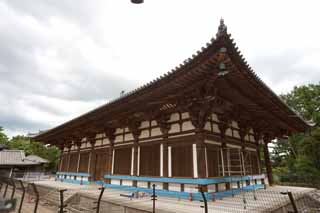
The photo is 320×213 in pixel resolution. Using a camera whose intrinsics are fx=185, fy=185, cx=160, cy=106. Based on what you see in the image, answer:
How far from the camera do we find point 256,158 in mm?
9945

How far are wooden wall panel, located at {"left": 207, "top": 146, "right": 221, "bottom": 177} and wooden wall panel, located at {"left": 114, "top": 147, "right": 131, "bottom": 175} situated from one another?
4092mm

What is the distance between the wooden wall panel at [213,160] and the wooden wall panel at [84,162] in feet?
29.1

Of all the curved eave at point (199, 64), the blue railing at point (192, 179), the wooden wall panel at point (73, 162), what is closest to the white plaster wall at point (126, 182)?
the blue railing at point (192, 179)

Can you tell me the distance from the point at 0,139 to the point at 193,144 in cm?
4621

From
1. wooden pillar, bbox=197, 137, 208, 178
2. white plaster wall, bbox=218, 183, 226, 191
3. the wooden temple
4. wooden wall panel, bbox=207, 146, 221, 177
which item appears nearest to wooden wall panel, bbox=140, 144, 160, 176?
the wooden temple

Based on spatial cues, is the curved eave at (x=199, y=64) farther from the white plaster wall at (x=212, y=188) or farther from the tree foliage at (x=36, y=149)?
the tree foliage at (x=36, y=149)

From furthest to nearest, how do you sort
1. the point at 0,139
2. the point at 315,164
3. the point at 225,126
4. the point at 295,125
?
the point at 0,139, the point at 315,164, the point at 295,125, the point at 225,126

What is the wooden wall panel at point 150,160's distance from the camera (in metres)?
7.67

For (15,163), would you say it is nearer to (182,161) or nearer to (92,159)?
(92,159)

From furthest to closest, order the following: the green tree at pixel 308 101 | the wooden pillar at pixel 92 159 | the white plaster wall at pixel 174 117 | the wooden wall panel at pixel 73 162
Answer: the green tree at pixel 308 101 → the wooden wall panel at pixel 73 162 → the wooden pillar at pixel 92 159 → the white plaster wall at pixel 174 117

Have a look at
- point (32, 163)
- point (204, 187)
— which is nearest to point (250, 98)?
point (204, 187)

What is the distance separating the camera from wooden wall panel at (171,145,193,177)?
21.6 ft

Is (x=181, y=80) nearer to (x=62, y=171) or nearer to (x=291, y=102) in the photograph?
(x=62, y=171)

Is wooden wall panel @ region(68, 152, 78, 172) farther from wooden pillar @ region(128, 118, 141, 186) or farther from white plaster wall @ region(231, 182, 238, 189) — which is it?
white plaster wall @ region(231, 182, 238, 189)
